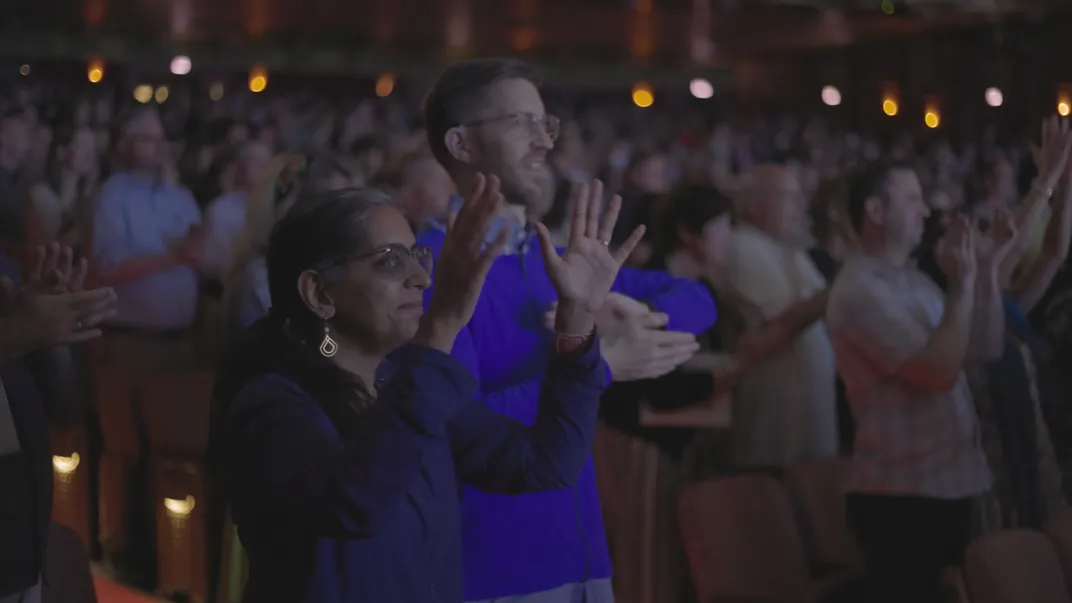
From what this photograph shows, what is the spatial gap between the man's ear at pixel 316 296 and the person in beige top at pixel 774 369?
1789mm

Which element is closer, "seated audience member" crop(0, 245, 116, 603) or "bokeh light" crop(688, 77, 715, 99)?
"seated audience member" crop(0, 245, 116, 603)

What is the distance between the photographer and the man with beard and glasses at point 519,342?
5.29ft

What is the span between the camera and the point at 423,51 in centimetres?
1855

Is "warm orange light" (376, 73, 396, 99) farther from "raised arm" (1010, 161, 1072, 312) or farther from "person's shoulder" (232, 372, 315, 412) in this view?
"person's shoulder" (232, 372, 315, 412)

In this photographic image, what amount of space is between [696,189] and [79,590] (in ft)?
5.62

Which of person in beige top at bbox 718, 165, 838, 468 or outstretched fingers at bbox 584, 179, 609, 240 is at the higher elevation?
outstretched fingers at bbox 584, 179, 609, 240

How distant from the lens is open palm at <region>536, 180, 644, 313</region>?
4.57 feet

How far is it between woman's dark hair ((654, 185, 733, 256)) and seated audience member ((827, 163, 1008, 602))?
47 cm

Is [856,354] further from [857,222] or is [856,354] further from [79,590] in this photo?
[79,590]

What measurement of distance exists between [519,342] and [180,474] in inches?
74.1

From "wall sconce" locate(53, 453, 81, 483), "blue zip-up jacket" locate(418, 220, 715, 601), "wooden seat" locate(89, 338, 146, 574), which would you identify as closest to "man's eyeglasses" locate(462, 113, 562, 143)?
"blue zip-up jacket" locate(418, 220, 715, 601)

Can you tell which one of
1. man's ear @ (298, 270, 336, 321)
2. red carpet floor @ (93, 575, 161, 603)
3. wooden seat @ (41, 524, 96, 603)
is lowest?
red carpet floor @ (93, 575, 161, 603)

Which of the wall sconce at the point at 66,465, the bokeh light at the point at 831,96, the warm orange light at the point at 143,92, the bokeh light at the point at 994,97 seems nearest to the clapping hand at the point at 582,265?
the wall sconce at the point at 66,465

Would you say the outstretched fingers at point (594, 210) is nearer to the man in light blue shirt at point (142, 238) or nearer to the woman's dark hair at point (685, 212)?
the woman's dark hair at point (685, 212)
